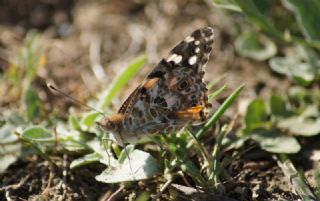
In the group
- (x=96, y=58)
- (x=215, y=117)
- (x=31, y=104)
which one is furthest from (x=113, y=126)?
(x=96, y=58)

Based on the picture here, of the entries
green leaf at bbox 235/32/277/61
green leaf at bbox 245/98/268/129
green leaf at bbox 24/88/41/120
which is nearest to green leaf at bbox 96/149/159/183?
green leaf at bbox 245/98/268/129

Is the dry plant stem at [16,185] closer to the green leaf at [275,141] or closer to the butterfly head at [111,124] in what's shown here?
the butterfly head at [111,124]

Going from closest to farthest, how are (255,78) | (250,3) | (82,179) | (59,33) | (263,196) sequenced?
(263,196) < (82,179) < (250,3) < (255,78) < (59,33)

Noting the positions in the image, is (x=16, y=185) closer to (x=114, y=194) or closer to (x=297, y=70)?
(x=114, y=194)

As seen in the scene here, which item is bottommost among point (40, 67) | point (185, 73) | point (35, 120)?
point (185, 73)

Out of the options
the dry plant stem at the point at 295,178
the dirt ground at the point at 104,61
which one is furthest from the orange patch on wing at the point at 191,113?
the dry plant stem at the point at 295,178

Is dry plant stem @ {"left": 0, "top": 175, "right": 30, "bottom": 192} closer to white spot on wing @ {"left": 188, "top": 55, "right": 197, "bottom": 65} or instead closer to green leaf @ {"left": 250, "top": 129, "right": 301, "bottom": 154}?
white spot on wing @ {"left": 188, "top": 55, "right": 197, "bottom": 65}

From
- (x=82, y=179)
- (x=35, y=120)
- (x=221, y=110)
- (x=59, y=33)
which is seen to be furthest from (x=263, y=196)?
(x=59, y=33)

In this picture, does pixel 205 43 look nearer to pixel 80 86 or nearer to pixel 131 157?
pixel 131 157
